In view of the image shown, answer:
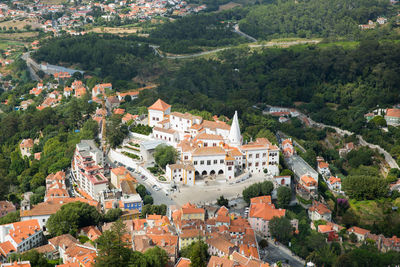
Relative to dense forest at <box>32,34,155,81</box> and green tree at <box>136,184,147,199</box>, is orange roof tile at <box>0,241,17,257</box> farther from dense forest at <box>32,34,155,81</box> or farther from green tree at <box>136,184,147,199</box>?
dense forest at <box>32,34,155,81</box>

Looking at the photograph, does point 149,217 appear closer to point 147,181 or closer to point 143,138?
point 147,181

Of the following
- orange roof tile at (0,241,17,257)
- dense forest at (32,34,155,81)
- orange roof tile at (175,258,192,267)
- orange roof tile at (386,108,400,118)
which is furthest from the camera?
dense forest at (32,34,155,81)

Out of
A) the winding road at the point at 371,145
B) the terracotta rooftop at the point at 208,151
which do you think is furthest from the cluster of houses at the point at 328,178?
the terracotta rooftop at the point at 208,151

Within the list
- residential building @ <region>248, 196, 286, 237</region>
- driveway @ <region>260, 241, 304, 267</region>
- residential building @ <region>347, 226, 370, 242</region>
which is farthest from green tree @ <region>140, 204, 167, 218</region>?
residential building @ <region>347, 226, 370, 242</region>

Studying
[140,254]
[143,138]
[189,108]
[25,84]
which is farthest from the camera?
[25,84]

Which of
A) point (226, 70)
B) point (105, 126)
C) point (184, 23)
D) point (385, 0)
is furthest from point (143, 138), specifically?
point (385, 0)

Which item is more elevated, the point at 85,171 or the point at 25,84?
the point at 85,171

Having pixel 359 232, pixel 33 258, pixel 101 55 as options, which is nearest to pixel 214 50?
pixel 101 55
